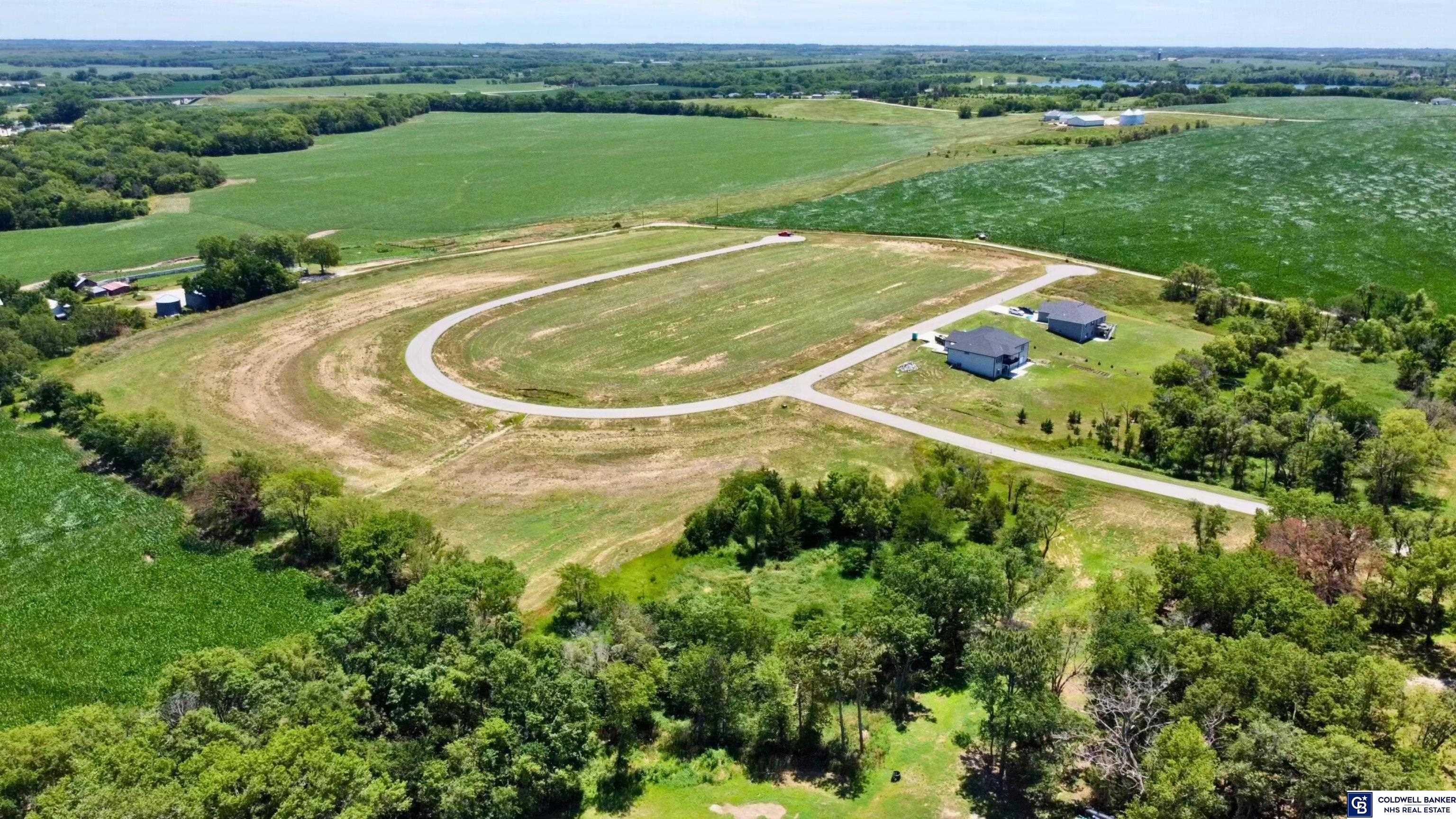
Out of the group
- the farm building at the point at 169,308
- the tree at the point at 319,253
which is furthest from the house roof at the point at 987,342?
the farm building at the point at 169,308

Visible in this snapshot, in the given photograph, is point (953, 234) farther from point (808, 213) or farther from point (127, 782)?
point (127, 782)

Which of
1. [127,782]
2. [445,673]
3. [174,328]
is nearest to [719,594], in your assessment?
[445,673]

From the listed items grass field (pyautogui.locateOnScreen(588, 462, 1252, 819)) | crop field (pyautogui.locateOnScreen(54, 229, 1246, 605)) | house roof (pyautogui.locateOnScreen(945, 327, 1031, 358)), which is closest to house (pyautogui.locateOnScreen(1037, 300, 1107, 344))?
house roof (pyautogui.locateOnScreen(945, 327, 1031, 358))

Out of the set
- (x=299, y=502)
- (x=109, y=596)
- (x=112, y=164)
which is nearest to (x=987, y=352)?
(x=299, y=502)

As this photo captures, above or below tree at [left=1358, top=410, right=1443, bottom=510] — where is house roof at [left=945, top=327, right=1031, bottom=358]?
above

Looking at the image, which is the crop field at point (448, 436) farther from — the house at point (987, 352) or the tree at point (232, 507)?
the house at point (987, 352)

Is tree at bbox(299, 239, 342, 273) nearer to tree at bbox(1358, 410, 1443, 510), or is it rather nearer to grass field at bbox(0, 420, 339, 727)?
grass field at bbox(0, 420, 339, 727)
